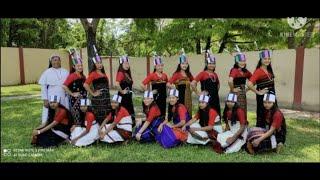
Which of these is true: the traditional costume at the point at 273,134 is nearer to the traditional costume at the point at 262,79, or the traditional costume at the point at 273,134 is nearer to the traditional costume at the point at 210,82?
the traditional costume at the point at 262,79

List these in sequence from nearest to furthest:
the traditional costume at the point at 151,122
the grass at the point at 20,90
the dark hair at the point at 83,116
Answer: the traditional costume at the point at 151,122, the dark hair at the point at 83,116, the grass at the point at 20,90

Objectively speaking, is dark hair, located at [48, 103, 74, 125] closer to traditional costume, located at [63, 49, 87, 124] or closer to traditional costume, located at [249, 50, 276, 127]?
traditional costume, located at [63, 49, 87, 124]

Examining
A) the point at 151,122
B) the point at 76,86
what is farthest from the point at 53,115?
the point at 151,122

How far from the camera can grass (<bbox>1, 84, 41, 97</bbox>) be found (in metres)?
8.69

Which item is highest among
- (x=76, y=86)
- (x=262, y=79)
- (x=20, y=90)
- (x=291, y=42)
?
(x=291, y=42)

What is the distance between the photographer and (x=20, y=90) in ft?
30.8

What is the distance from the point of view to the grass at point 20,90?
8.69 m

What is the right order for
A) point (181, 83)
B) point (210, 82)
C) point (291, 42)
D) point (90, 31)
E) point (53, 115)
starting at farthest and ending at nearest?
point (291, 42)
point (90, 31)
point (181, 83)
point (210, 82)
point (53, 115)

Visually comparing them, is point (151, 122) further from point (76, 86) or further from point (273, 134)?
point (273, 134)

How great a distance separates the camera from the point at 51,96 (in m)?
4.98

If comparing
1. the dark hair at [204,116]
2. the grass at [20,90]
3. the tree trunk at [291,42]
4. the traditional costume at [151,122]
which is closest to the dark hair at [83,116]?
the traditional costume at [151,122]

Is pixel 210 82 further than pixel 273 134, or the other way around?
pixel 210 82
